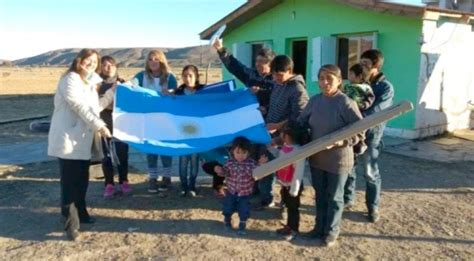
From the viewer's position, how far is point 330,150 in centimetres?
397

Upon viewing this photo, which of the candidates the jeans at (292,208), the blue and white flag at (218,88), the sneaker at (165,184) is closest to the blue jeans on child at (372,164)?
the jeans at (292,208)

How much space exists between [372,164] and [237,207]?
138 cm

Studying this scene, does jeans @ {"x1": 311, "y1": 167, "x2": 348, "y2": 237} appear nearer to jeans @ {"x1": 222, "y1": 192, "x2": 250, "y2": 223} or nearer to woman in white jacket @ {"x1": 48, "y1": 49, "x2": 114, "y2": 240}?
jeans @ {"x1": 222, "y1": 192, "x2": 250, "y2": 223}

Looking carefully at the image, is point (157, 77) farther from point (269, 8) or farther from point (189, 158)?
point (269, 8)

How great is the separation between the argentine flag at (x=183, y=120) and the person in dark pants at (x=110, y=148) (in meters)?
A: 0.28

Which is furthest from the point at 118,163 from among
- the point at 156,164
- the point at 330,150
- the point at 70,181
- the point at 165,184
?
the point at 330,150

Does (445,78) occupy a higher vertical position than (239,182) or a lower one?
higher

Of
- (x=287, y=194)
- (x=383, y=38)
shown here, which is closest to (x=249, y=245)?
(x=287, y=194)

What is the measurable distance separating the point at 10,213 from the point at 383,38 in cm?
813

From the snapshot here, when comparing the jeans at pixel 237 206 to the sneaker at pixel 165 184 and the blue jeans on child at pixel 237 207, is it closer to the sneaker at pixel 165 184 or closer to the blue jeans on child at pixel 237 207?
the blue jeans on child at pixel 237 207

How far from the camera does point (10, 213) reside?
16.4 feet

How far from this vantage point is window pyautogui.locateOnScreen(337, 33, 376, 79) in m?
10.7

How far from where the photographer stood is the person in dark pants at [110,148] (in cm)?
509

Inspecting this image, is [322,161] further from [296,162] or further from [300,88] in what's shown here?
[300,88]
